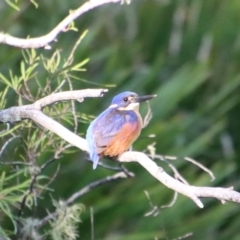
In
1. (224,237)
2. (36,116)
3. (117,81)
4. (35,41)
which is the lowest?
(224,237)

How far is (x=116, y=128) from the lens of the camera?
3332 mm

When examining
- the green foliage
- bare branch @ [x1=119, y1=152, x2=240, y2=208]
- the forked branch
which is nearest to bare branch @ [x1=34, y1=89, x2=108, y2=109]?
the forked branch

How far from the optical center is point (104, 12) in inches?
243

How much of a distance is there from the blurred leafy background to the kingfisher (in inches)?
16.6

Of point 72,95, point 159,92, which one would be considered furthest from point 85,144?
point 159,92

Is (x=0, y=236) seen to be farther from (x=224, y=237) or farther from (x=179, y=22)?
(x=179, y=22)

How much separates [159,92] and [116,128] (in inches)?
61.1

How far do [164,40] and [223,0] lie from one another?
50 cm

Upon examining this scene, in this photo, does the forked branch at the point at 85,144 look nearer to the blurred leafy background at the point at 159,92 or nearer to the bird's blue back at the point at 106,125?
the bird's blue back at the point at 106,125

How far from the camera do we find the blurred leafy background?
400 centimetres

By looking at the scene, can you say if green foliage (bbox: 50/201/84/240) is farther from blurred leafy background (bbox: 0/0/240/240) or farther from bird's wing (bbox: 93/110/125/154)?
blurred leafy background (bbox: 0/0/240/240)

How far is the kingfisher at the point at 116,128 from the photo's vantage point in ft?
10.2

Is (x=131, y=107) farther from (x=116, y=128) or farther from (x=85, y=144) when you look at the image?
(x=85, y=144)

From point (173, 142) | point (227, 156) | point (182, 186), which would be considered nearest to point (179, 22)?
point (227, 156)
